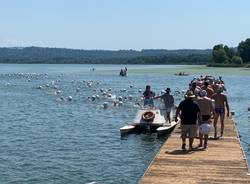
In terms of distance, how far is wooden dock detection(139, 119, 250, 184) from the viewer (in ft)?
47.4

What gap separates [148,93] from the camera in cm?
2742

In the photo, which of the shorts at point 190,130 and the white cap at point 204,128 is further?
the white cap at point 204,128

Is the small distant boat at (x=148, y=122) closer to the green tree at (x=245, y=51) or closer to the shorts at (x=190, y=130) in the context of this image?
the shorts at (x=190, y=130)

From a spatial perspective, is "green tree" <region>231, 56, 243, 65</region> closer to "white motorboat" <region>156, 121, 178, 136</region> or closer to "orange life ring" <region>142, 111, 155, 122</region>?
"orange life ring" <region>142, 111, 155, 122</region>

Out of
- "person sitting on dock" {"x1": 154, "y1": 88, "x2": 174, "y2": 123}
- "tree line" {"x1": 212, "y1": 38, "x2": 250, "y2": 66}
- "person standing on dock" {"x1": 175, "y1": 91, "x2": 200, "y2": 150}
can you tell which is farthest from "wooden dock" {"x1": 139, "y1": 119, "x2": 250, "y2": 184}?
"tree line" {"x1": 212, "y1": 38, "x2": 250, "y2": 66}

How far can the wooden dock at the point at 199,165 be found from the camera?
47.4 feet

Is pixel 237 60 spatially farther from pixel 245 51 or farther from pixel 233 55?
pixel 233 55

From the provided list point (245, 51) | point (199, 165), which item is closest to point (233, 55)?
point (245, 51)

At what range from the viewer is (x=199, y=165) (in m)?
16.0

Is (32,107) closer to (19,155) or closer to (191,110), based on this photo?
(19,155)

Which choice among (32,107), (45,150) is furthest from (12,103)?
(45,150)

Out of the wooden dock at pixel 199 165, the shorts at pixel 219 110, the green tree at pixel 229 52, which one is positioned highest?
the green tree at pixel 229 52

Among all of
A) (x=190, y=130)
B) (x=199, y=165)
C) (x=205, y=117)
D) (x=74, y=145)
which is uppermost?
A: (x=205, y=117)

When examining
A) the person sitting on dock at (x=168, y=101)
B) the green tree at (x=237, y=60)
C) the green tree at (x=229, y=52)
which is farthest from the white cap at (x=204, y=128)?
the green tree at (x=229, y=52)
